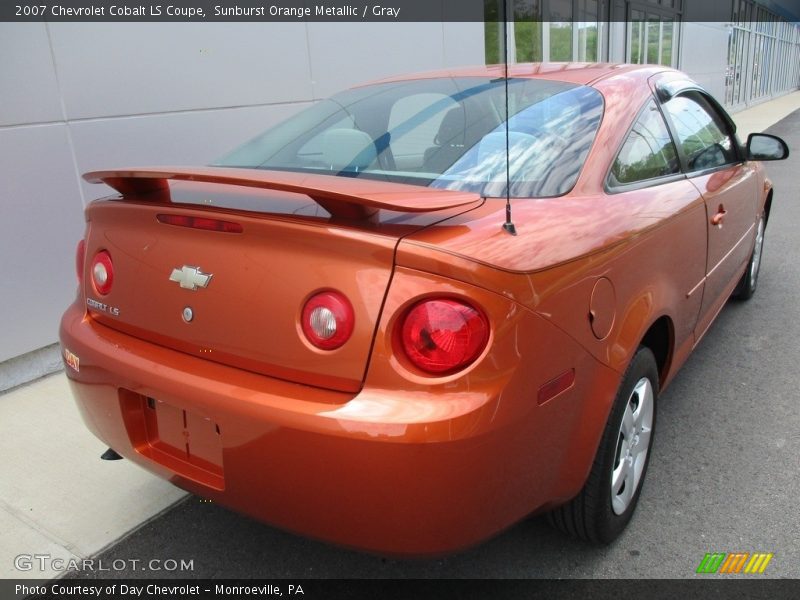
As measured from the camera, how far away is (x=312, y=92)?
5715 millimetres

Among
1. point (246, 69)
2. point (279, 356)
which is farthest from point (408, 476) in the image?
point (246, 69)

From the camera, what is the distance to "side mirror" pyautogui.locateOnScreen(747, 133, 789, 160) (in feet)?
12.3

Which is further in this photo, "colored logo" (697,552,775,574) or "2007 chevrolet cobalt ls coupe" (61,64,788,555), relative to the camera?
"colored logo" (697,552,775,574)

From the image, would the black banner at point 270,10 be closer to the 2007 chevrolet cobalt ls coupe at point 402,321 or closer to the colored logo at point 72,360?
the 2007 chevrolet cobalt ls coupe at point 402,321

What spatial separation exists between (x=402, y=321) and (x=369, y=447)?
1.01ft

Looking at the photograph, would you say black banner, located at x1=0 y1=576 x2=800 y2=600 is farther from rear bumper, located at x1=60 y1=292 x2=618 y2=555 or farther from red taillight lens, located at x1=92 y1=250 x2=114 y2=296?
red taillight lens, located at x1=92 y1=250 x2=114 y2=296

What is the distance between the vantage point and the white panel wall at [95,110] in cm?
375

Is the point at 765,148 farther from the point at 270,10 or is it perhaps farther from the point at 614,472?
the point at 270,10

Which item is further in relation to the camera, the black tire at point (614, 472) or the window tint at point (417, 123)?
the window tint at point (417, 123)

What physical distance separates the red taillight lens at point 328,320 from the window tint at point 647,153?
3.85ft

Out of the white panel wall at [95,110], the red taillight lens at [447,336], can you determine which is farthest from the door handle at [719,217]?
the white panel wall at [95,110]

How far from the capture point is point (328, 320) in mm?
1667

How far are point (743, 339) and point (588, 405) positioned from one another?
2.66 m

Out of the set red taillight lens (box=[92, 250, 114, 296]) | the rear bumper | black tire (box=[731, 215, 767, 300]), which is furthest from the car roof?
black tire (box=[731, 215, 767, 300])
